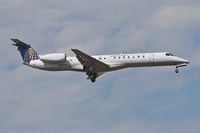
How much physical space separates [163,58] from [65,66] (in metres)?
9.98

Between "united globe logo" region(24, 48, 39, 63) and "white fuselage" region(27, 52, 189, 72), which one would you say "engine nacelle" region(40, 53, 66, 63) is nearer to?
"white fuselage" region(27, 52, 189, 72)

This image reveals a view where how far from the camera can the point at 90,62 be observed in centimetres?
7325

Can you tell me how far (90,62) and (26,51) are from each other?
780 cm

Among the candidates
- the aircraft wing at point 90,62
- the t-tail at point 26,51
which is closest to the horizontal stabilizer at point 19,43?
the t-tail at point 26,51


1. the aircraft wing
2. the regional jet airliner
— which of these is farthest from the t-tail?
the aircraft wing

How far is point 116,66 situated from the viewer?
73062 mm

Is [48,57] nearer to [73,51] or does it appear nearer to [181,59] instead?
[73,51]

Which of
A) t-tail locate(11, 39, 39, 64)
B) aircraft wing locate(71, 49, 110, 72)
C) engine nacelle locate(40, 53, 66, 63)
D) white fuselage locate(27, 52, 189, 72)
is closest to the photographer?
white fuselage locate(27, 52, 189, 72)

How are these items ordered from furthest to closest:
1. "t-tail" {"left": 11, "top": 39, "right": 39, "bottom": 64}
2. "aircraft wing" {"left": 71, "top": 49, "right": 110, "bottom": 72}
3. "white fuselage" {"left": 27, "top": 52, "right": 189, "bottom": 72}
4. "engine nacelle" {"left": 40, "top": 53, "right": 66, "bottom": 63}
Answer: "t-tail" {"left": 11, "top": 39, "right": 39, "bottom": 64} < "engine nacelle" {"left": 40, "top": 53, "right": 66, "bottom": 63} < "aircraft wing" {"left": 71, "top": 49, "right": 110, "bottom": 72} < "white fuselage" {"left": 27, "top": 52, "right": 189, "bottom": 72}

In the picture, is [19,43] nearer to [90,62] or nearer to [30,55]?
[30,55]

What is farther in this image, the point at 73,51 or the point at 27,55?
the point at 27,55

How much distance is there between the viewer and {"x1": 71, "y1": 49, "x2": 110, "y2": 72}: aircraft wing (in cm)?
7244

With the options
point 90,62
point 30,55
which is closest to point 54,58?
point 90,62

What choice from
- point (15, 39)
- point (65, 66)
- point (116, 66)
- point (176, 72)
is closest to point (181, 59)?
point (176, 72)
